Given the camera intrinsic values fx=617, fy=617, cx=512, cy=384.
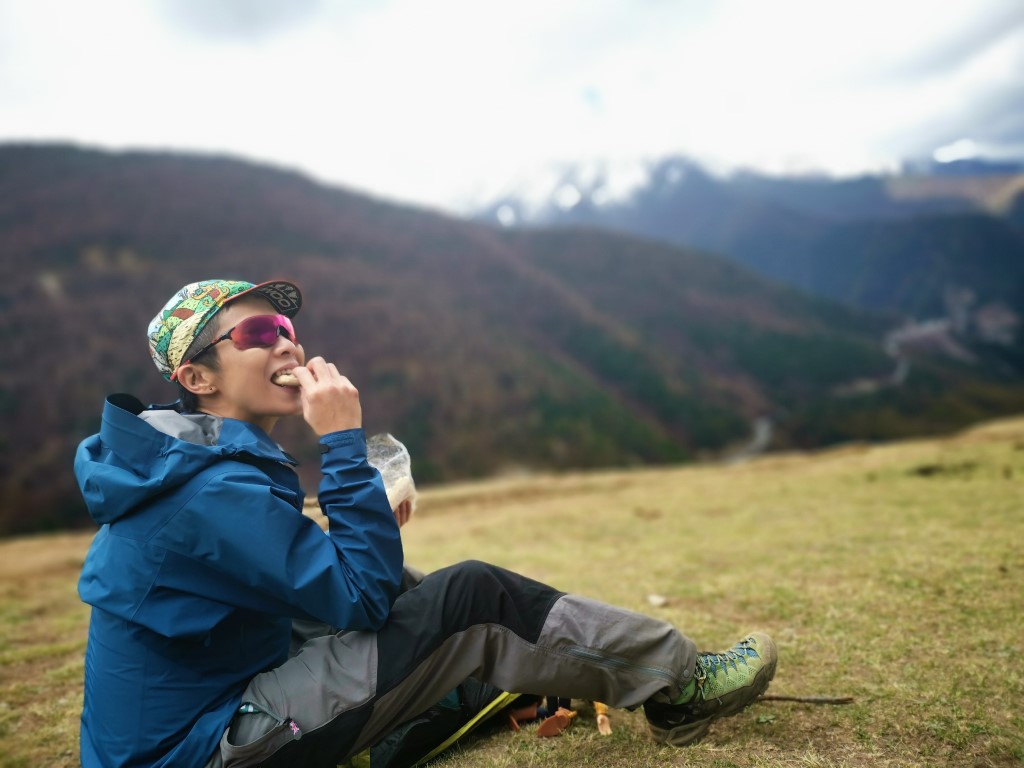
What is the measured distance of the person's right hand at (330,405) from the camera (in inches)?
97.2

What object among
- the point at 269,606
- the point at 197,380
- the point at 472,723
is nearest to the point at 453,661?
the point at 472,723

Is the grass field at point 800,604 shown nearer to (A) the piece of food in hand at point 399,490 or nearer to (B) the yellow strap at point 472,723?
(B) the yellow strap at point 472,723

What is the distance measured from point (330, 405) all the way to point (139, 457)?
0.69 metres

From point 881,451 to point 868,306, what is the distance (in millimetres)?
211063

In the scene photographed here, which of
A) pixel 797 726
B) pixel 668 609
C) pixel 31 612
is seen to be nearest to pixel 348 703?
pixel 797 726

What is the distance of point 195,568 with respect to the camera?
7.35ft

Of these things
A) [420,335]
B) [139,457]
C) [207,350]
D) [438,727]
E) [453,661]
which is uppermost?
[207,350]

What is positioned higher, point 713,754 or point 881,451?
point 713,754

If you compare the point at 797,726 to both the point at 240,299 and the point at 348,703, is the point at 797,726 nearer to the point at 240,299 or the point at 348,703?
the point at 348,703

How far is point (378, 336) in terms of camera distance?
6619cm

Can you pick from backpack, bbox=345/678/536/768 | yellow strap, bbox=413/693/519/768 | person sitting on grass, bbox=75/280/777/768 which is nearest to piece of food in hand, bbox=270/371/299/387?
person sitting on grass, bbox=75/280/777/768

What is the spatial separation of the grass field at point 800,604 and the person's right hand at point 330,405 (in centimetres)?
180

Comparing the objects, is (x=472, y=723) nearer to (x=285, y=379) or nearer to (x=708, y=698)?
(x=708, y=698)

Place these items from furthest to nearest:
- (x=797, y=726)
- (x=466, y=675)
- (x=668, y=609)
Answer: (x=668, y=609), (x=797, y=726), (x=466, y=675)
